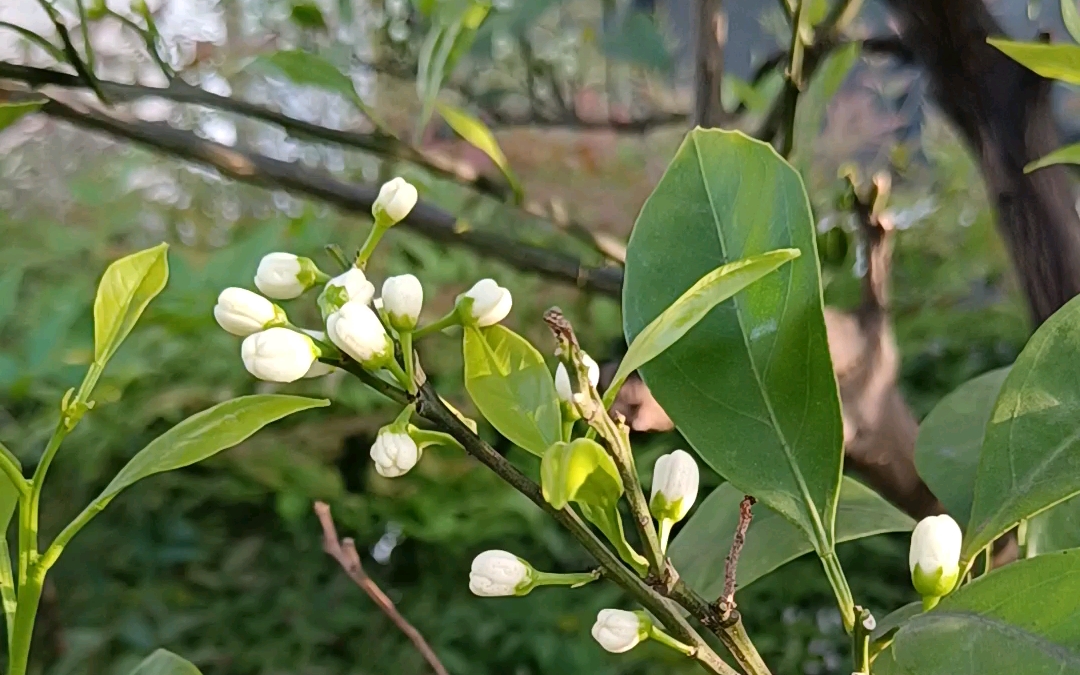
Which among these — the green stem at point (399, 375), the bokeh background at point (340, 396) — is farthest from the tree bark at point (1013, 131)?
the green stem at point (399, 375)

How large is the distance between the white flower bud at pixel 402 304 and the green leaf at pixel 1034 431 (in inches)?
5.0

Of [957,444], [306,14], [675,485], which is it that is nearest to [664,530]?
[675,485]

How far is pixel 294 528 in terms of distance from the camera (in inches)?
25.1

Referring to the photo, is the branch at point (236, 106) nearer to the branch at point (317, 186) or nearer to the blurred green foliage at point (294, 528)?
the branch at point (317, 186)

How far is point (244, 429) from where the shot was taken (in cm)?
18

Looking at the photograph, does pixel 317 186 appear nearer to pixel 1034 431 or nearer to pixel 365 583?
pixel 365 583

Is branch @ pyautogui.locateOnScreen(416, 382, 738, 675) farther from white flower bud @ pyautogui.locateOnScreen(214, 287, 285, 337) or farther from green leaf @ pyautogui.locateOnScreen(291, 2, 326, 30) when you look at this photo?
green leaf @ pyautogui.locateOnScreen(291, 2, 326, 30)

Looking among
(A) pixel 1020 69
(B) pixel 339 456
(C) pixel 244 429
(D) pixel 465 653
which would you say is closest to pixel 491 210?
(B) pixel 339 456

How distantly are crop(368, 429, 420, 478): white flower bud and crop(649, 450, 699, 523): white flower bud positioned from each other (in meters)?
0.05

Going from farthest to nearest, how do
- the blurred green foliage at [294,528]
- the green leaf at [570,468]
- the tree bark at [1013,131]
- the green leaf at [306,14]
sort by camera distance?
the blurred green foliage at [294,528]
the green leaf at [306,14]
the tree bark at [1013,131]
the green leaf at [570,468]

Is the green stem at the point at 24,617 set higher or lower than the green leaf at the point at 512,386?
lower

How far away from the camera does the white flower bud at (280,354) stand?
160 mm

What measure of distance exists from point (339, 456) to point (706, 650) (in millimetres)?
520

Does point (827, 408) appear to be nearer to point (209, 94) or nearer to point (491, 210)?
point (209, 94)
